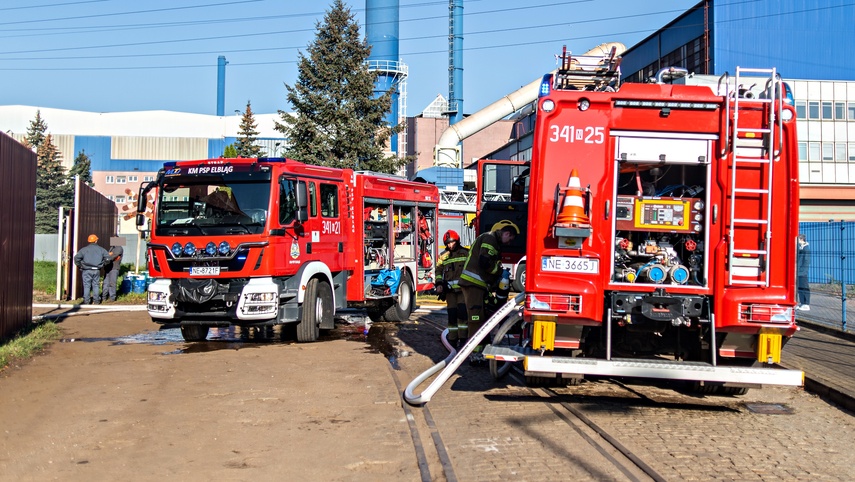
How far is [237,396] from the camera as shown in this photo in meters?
8.55

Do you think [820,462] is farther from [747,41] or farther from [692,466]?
[747,41]

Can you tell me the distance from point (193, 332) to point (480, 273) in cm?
563

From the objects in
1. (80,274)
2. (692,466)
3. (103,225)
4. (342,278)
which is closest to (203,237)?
(342,278)

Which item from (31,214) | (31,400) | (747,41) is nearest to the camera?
(31,400)

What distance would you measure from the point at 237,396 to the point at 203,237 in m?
3.96

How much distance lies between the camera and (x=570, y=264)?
745 cm

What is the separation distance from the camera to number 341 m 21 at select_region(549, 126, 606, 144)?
24.8ft

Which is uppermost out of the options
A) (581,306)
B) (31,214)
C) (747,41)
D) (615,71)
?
(747,41)

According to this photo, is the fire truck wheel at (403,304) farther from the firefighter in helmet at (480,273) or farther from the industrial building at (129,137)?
the industrial building at (129,137)

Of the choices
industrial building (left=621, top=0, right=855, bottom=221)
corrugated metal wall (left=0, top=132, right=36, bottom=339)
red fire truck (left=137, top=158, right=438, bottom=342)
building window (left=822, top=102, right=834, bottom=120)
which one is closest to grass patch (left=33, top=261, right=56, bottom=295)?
corrugated metal wall (left=0, top=132, right=36, bottom=339)

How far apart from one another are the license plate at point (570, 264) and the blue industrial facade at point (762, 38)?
35172mm

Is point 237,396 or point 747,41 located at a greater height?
point 747,41

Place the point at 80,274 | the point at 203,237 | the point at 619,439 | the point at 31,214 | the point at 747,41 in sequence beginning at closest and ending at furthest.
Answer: the point at 619,439, the point at 203,237, the point at 31,214, the point at 80,274, the point at 747,41

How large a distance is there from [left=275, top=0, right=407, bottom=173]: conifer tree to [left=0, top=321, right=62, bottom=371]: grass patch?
16.0 meters
